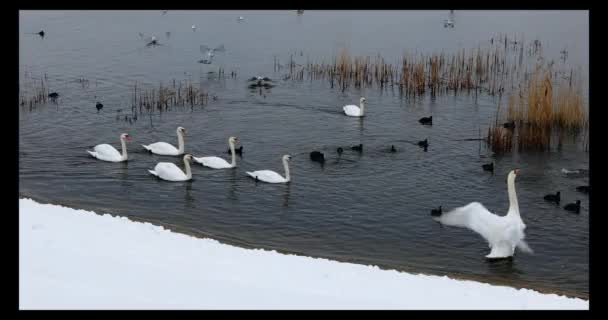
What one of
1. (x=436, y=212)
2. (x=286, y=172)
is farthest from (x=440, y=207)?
(x=286, y=172)

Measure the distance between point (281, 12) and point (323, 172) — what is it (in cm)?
3652

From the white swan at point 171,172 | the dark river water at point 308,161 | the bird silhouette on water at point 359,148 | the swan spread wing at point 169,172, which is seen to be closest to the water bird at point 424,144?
the dark river water at point 308,161

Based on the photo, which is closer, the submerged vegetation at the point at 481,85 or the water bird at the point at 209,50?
the submerged vegetation at the point at 481,85

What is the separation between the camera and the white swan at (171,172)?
2130 centimetres

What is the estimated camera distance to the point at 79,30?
46.8 metres

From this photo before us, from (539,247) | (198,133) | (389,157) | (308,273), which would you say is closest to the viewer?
(308,273)

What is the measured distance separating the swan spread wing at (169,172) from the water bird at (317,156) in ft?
12.4

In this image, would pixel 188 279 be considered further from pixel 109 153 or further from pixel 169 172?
pixel 109 153

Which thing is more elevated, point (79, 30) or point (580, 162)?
point (79, 30)

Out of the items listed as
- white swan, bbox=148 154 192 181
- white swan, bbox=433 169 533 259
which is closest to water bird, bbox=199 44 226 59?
white swan, bbox=148 154 192 181

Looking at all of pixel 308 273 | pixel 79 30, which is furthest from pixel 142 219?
pixel 79 30

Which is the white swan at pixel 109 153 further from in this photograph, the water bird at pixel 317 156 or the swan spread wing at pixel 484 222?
the swan spread wing at pixel 484 222

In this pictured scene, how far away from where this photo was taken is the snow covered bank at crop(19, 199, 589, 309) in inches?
368
